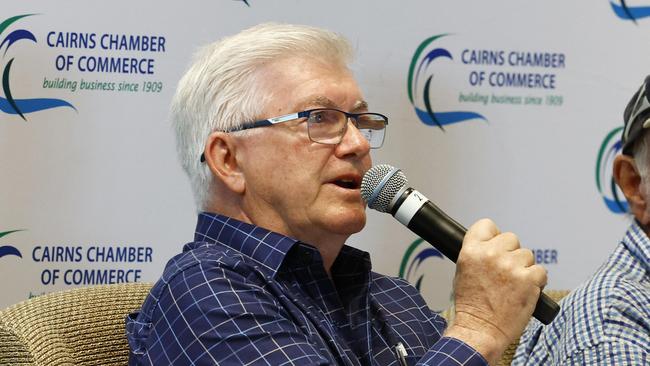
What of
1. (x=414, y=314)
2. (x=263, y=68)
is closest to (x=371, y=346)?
(x=414, y=314)

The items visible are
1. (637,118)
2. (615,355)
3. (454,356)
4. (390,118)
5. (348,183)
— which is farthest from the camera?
(390,118)

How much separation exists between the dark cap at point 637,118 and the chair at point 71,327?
1.12 m

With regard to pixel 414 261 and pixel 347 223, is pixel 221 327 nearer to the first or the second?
pixel 347 223

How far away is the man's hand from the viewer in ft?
5.01

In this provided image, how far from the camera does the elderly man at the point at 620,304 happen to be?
175cm

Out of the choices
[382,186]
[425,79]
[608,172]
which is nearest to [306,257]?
[382,186]

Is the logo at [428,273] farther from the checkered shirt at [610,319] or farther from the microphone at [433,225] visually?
the microphone at [433,225]

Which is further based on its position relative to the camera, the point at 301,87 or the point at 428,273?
the point at 428,273

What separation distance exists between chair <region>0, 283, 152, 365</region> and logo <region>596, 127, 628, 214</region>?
175 cm

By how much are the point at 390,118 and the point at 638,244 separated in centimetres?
111

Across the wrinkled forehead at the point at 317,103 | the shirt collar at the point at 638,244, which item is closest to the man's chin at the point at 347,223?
the wrinkled forehead at the point at 317,103

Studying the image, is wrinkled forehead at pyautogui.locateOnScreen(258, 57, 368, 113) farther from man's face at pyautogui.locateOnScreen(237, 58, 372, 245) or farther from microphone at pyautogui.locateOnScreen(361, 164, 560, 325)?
Answer: microphone at pyautogui.locateOnScreen(361, 164, 560, 325)

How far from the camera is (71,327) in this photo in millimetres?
1878

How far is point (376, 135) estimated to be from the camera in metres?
1.98
